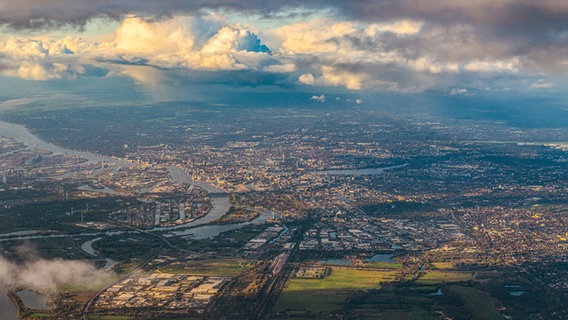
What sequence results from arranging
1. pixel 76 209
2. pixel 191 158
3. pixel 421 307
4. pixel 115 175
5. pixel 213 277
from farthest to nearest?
pixel 191 158, pixel 115 175, pixel 76 209, pixel 213 277, pixel 421 307

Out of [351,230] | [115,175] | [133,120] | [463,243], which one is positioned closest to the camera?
[463,243]

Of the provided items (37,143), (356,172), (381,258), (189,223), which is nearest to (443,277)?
(381,258)

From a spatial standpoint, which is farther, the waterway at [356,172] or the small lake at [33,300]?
the waterway at [356,172]

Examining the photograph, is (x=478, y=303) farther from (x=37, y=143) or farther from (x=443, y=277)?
(x=37, y=143)

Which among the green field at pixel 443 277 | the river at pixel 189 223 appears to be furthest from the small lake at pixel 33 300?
the green field at pixel 443 277

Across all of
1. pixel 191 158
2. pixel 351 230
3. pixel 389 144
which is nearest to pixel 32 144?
pixel 191 158

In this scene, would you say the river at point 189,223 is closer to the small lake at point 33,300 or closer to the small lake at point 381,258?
the small lake at point 33,300

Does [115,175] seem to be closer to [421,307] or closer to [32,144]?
[32,144]
